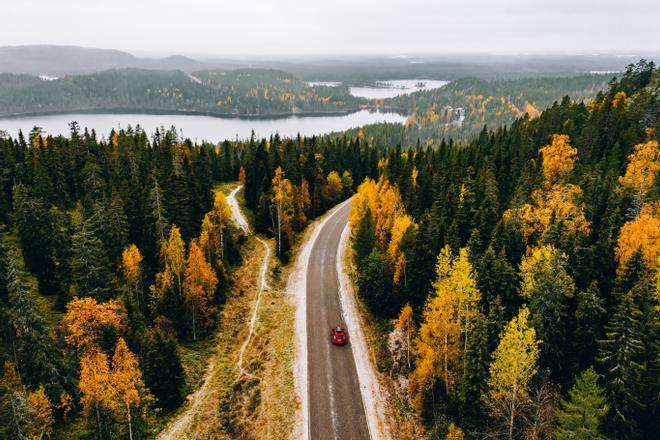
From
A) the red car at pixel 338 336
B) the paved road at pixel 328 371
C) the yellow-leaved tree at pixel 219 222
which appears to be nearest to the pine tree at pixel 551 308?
the paved road at pixel 328 371

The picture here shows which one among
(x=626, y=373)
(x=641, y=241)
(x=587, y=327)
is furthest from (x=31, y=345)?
(x=641, y=241)

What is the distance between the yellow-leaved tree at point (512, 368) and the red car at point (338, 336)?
19664mm

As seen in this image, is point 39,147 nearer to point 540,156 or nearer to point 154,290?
point 154,290

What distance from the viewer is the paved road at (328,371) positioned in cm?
3834

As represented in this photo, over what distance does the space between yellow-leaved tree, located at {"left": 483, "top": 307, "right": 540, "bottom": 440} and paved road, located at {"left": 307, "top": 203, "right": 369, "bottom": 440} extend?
41.8 feet

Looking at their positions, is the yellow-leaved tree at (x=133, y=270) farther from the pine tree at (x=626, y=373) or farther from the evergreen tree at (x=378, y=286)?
the pine tree at (x=626, y=373)

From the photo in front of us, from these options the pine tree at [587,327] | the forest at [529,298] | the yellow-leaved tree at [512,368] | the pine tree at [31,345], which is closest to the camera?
the forest at [529,298]

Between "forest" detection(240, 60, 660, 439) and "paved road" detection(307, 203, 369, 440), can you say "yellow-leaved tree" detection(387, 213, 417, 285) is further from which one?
"paved road" detection(307, 203, 369, 440)

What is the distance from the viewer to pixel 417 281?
163 feet

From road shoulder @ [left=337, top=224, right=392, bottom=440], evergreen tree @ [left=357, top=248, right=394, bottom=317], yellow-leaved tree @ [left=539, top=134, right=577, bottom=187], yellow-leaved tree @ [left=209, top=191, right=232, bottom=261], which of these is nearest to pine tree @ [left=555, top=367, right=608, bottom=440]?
road shoulder @ [left=337, top=224, right=392, bottom=440]

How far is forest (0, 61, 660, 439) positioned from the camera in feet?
101

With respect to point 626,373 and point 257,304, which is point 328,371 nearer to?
point 257,304

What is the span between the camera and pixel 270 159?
281ft

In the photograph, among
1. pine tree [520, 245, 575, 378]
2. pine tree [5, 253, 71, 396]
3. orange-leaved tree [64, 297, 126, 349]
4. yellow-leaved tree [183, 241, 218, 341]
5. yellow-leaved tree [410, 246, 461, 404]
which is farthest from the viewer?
yellow-leaved tree [183, 241, 218, 341]
